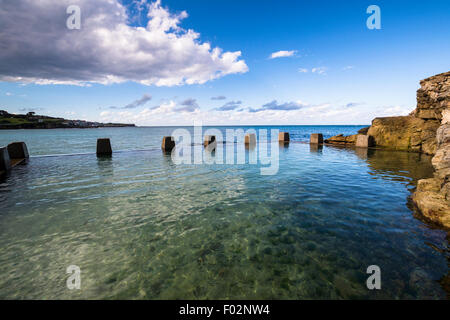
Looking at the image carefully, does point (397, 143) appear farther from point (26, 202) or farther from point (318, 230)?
point (26, 202)

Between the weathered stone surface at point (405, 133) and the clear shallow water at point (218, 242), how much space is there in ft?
41.9

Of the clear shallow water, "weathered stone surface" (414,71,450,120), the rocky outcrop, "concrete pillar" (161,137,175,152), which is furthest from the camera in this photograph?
"concrete pillar" (161,137,175,152)

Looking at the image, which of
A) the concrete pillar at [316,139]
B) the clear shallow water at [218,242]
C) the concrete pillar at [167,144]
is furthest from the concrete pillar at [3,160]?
the concrete pillar at [316,139]

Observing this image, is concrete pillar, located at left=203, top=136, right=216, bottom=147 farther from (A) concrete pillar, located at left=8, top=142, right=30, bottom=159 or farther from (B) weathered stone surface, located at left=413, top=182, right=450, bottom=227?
(B) weathered stone surface, located at left=413, top=182, right=450, bottom=227

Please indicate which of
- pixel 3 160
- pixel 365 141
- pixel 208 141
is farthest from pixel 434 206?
pixel 208 141

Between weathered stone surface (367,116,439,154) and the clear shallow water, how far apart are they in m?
12.8

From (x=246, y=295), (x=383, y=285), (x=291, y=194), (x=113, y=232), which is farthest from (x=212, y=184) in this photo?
(x=383, y=285)

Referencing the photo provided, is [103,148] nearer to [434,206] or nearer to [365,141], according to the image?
[434,206]

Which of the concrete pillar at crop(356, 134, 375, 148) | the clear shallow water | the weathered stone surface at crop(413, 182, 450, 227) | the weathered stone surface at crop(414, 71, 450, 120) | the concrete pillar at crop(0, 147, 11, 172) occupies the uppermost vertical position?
the weathered stone surface at crop(414, 71, 450, 120)

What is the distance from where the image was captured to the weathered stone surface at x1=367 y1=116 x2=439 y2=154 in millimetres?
15555

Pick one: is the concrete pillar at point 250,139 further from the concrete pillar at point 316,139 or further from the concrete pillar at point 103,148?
the concrete pillar at point 103,148

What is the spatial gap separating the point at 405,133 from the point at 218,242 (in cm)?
2169

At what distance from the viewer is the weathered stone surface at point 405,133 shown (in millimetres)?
15555

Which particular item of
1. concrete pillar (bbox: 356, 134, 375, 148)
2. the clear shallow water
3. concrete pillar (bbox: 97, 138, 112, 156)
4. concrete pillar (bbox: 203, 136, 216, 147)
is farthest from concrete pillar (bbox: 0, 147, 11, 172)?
concrete pillar (bbox: 356, 134, 375, 148)
